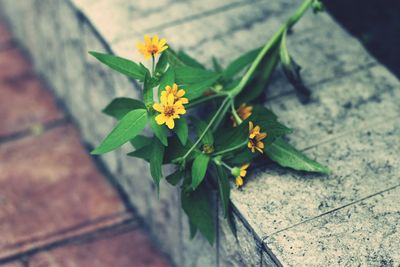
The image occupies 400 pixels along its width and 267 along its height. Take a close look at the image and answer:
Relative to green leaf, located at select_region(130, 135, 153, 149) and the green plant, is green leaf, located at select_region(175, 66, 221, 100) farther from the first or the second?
green leaf, located at select_region(130, 135, 153, 149)

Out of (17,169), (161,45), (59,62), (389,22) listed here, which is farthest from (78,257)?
(389,22)

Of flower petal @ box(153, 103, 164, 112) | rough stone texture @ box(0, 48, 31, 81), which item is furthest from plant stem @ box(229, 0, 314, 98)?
rough stone texture @ box(0, 48, 31, 81)

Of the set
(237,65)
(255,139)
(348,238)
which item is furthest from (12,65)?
(348,238)

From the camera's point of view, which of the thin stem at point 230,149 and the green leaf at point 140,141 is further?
the green leaf at point 140,141

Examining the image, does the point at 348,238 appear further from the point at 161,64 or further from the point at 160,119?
the point at 161,64

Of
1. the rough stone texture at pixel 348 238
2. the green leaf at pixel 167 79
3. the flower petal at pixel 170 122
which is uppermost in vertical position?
the green leaf at pixel 167 79

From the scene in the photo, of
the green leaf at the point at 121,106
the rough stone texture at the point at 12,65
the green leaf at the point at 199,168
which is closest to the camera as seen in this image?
the green leaf at the point at 199,168

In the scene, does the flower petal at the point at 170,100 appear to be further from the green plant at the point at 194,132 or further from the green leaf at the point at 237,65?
the green leaf at the point at 237,65

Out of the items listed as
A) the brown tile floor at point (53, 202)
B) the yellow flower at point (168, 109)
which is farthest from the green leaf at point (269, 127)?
the brown tile floor at point (53, 202)
